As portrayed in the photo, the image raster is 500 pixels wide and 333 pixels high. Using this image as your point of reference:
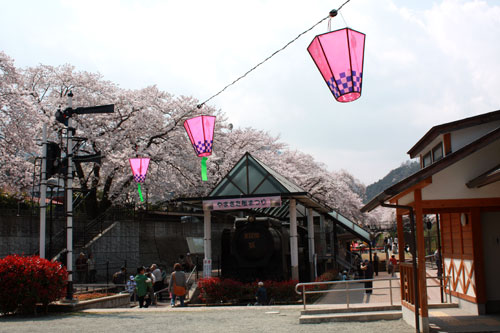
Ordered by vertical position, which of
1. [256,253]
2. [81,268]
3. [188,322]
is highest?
[256,253]

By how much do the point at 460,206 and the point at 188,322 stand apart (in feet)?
21.8

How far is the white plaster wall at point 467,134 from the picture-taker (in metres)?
11.1

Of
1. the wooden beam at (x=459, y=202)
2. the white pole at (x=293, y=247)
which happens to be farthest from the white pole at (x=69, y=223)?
the wooden beam at (x=459, y=202)

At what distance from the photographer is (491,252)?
413 inches

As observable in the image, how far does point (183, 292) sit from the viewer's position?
16391mm

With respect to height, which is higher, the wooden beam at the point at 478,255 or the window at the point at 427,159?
the window at the point at 427,159

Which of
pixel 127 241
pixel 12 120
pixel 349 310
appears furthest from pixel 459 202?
pixel 127 241

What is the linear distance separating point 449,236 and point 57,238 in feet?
63.7

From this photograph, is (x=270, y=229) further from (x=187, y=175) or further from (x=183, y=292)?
(x=187, y=175)

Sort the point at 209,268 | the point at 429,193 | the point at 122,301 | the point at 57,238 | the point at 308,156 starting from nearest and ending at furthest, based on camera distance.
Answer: the point at 429,193
the point at 122,301
the point at 209,268
the point at 57,238
the point at 308,156

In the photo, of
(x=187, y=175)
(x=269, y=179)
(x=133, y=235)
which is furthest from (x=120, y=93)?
(x=269, y=179)

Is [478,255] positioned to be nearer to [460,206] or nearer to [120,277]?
[460,206]

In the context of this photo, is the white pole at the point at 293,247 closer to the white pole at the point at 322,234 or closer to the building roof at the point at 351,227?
the building roof at the point at 351,227

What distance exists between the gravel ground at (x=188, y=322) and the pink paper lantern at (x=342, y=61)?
477cm
